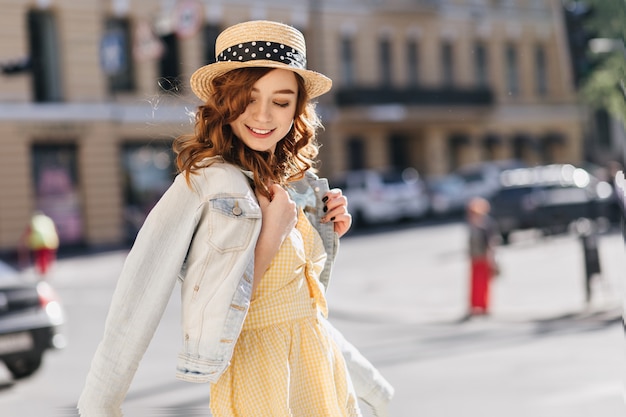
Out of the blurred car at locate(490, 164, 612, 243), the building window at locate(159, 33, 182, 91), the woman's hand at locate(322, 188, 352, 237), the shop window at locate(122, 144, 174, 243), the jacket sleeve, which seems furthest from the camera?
the building window at locate(159, 33, 182, 91)

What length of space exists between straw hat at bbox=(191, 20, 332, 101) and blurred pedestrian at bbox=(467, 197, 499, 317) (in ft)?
32.1

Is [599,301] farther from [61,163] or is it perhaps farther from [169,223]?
[61,163]

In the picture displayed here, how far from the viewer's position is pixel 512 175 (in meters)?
24.8

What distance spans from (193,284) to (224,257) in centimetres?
10

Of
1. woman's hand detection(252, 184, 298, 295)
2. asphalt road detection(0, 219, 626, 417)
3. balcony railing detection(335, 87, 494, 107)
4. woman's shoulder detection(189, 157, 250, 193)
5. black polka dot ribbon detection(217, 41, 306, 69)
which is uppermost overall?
balcony railing detection(335, 87, 494, 107)

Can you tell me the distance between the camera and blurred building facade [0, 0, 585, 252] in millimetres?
26328

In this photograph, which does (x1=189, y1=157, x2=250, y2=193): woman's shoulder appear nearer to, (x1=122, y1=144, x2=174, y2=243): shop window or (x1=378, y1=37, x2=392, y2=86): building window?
(x1=122, y1=144, x2=174, y2=243): shop window

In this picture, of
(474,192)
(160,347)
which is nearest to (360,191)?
(474,192)

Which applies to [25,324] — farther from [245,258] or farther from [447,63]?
[447,63]

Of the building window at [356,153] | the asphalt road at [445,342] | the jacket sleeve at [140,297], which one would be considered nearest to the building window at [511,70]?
the building window at [356,153]

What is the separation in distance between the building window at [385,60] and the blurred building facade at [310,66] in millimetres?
51

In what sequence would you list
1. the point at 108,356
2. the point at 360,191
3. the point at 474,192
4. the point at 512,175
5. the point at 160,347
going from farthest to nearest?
1. the point at 474,192
2. the point at 360,191
3. the point at 512,175
4. the point at 160,347
5. the point at 108,356

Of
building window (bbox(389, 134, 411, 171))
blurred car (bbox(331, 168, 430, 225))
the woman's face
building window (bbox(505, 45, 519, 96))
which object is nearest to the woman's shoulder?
the woman's face

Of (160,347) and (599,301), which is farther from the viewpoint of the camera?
(599,301)
